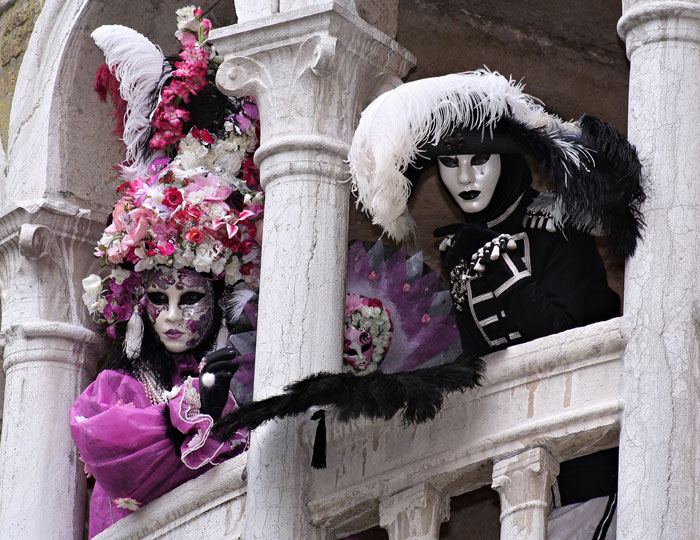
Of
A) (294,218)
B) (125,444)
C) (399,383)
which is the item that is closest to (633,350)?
(399,383)

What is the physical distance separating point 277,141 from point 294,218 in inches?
9.7

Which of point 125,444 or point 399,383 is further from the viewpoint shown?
point 125,444

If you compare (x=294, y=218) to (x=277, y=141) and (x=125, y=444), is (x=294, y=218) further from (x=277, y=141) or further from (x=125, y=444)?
(x=125, y=444)

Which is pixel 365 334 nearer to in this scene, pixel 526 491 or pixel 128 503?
pixel 128 503

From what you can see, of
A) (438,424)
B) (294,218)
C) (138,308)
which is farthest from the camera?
(138,308)

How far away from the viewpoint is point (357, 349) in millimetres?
5824

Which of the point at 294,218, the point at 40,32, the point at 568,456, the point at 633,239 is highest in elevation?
the point at 40,32

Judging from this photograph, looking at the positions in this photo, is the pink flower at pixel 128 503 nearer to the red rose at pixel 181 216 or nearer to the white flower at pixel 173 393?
the white flower at pixel 173 393

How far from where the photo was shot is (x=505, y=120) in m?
5.27

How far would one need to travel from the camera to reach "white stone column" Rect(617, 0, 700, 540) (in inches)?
185

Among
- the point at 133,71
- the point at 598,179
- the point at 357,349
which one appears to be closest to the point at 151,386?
the point at 357,349

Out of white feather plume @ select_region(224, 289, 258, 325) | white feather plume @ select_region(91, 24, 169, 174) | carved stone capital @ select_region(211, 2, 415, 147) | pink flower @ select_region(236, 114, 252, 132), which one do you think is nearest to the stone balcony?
white feather plume @ select_region(224, 289, 258, 325)

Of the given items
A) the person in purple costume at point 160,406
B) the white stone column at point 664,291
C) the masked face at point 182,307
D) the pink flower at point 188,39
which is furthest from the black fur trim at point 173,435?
the white stone column at point 664,291

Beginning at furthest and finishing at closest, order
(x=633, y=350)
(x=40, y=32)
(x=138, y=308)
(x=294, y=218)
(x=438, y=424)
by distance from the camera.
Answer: (x=40, y=32) → (x=138, y=308) → (x=294, y=218) → (x=438, y=424) → (x=633, y=350)
